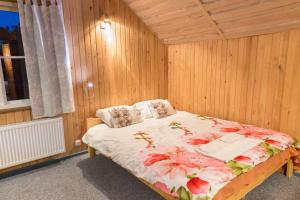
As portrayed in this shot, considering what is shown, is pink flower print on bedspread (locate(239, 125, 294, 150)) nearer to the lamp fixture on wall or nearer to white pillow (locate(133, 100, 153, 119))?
white pillow (locate(133, 100, 153, 119))

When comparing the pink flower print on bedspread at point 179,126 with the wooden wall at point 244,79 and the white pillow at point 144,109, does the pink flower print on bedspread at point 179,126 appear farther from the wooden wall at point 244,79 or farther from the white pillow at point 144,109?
the wooden wall at point 244,79

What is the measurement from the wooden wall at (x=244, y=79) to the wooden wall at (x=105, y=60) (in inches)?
22.2

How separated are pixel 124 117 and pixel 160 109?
0.64 metres

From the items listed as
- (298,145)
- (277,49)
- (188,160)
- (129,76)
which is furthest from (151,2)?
(298,145)

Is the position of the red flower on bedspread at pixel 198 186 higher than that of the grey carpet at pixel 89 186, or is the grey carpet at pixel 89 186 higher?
the red flower on bedspread at pixel 198 186

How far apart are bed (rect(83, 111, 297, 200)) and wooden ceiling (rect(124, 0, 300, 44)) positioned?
1210 millimetres

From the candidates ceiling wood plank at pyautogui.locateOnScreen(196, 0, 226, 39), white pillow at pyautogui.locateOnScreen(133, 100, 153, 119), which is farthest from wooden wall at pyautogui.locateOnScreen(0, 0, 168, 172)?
ceiling wood plank at pyautogui.locateOnScreen(196, 0, 226, 39)

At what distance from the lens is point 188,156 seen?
5.96 ft

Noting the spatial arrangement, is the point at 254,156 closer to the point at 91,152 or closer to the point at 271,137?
the point at 271,137

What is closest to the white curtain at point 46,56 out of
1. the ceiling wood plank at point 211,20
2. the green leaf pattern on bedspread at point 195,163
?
the green leaf pattern on bedspread at point 195,163

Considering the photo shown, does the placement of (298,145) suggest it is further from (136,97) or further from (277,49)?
(136,97)

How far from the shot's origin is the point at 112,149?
218 centimetres

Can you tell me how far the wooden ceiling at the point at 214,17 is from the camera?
2082 mm

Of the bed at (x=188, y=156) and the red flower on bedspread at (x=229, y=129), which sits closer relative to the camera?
the bed at (x=188, y=156)
